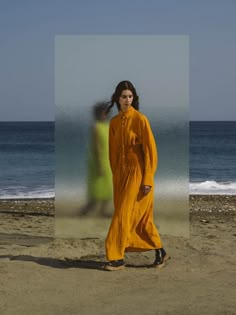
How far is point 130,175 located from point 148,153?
249 millimetres

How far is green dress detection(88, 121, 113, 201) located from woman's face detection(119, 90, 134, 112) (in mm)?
1147

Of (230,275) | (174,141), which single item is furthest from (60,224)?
(230,275)

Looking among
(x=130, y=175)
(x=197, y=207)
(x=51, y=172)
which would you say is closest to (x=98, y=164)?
(x=130, y=175)

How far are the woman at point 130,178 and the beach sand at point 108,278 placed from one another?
0.89 ft

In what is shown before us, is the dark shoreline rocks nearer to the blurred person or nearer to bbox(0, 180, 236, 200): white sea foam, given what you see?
bbox(0, 180, 236, 200): white sea foam

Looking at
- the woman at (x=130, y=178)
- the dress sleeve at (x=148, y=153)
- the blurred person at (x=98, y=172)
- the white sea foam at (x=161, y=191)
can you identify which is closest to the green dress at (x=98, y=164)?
the blurred person at (x=98, y=172)

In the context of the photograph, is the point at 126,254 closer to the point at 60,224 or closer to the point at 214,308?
the point at 60,224

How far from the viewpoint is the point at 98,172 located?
7.17 m

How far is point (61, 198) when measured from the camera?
689cm

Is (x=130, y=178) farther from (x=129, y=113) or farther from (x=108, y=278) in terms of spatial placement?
(x=108, y=278)

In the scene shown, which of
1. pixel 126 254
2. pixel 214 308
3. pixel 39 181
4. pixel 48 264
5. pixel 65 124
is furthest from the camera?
pixel 39 181

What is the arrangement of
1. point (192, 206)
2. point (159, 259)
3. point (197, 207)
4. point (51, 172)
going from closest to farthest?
point (159, 259) < point (197, 207) < point (192, 206) < point (51, 172)

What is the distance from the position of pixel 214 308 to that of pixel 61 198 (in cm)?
270

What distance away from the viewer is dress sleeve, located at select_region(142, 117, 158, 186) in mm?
5551
